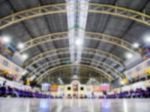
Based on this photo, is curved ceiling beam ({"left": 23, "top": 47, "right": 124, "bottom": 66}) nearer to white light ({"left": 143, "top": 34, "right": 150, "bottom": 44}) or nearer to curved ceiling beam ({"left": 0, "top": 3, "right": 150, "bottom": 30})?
white light ({"left": 143, "top": 34, "right": 150, "bottom": 44})

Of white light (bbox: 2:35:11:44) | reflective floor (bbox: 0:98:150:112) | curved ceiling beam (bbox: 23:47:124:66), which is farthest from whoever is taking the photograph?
curved ceiling beam (bbox: 23:47:124:66)

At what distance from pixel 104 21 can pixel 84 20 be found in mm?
2705

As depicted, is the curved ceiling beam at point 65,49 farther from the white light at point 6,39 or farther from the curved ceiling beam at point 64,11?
the curved ceiling beam at point 64,11

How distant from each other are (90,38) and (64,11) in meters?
11.2

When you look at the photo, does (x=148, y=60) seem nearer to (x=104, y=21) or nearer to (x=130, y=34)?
(x=130, y=34)

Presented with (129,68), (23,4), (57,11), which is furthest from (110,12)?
(129,68)

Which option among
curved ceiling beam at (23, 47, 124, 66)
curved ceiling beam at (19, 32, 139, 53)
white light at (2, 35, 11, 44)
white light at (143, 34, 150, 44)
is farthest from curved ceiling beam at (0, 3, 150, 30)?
curved ceiling beam at (23, 47, 124, 66)

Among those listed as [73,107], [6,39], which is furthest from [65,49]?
[73,107]

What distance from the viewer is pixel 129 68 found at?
142 feet

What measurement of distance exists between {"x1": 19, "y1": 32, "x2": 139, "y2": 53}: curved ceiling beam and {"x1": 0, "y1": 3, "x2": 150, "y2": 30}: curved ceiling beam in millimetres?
9100

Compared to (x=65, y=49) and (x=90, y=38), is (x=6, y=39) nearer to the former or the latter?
(x=90, y=38)

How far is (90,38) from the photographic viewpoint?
35812 millimetres

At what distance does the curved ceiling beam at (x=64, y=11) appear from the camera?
25223 millimetres

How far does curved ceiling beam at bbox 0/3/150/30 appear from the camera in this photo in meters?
25.2
